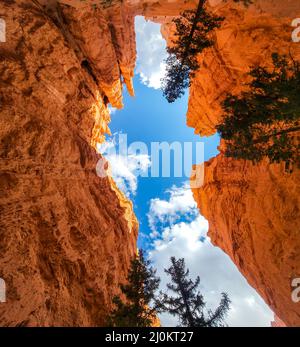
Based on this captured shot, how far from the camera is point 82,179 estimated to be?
15.1 m

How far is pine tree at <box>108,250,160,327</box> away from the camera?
10.8 m

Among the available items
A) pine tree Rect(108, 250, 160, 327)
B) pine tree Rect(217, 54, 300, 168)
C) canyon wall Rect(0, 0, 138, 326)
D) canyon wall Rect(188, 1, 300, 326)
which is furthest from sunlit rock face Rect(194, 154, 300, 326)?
canyon wall Rect(0, 0, 138, 326)

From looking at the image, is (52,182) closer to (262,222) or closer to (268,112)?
(268,112)

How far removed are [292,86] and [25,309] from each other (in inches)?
536

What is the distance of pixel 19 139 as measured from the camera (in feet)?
34.2

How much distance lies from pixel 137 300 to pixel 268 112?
12.7 metres

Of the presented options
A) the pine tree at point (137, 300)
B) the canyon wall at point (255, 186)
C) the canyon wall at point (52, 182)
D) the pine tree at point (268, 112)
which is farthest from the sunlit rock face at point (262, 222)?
the canyon wall at point (52, 182)

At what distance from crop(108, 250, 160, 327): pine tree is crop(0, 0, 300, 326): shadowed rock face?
6.22 feet

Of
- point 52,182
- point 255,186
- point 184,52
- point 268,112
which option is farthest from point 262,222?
point 52,182

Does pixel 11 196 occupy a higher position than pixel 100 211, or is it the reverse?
pixel 100 211
